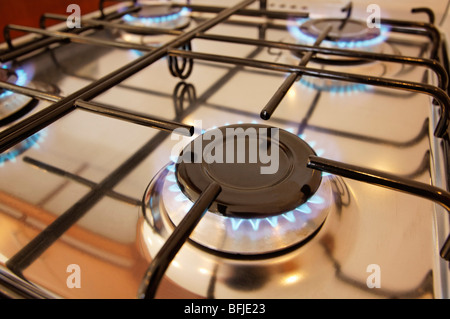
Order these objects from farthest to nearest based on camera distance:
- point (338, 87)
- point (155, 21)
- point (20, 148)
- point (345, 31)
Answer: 1. point (155, 21)
2. point (345, 31)
3. point (338, 87)
4. point (20, 148)

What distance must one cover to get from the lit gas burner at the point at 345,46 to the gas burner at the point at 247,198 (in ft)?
0.87

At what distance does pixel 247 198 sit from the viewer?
0.35m

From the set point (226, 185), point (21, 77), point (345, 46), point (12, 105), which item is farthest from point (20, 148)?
point (345, 46)

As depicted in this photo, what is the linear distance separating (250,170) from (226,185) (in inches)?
1.6

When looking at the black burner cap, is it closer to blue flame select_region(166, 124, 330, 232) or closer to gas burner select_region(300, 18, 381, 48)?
gas burner select_region(300, 18, 381, 48)

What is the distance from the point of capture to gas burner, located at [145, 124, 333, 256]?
34 cm

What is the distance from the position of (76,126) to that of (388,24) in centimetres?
70

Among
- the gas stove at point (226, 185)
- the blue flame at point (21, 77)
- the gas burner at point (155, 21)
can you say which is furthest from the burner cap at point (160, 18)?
the blue flame at point (21, 77)

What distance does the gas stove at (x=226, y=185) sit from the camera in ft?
1.05

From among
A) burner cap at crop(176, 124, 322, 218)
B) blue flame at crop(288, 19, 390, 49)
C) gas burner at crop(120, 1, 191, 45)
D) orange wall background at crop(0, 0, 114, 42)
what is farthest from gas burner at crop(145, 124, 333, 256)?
orange wall background at crop(0, 0, 114, 42)

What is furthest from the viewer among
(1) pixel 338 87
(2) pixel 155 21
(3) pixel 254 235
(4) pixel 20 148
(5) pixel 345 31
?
(2) pixel 155 21

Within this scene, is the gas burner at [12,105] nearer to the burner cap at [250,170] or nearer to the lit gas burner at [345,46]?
the burner cap at [250,170]

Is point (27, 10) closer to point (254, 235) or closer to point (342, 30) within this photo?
point (342, 30)
